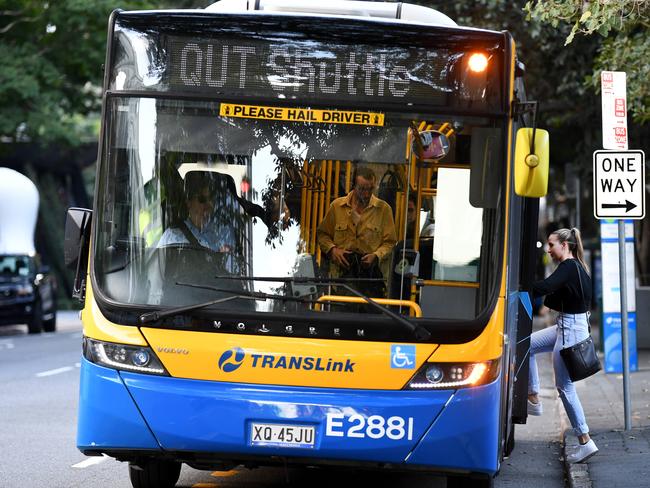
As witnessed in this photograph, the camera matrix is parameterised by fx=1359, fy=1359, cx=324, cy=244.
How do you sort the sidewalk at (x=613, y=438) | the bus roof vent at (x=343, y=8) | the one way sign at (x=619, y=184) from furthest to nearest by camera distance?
1. the one way sign at (x=619, y=184)
2. the sidewalk at (x=613, y=438)
3. the bus roof vent at (x=343, y=8)

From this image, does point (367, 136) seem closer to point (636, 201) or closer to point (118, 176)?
point (118, 176)

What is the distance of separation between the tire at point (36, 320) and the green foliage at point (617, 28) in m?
15.9

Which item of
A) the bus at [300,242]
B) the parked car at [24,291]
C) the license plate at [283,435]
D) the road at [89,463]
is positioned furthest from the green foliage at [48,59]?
the license plate at [283,435]

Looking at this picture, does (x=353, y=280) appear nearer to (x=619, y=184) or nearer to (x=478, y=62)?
(x=478, y=62)

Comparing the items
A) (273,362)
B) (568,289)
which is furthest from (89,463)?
(568,289)

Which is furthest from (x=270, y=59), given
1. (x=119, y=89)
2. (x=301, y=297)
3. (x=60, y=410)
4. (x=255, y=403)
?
(x=60, y=410)

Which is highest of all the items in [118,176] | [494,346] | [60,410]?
[118,176]

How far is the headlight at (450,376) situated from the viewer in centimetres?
727

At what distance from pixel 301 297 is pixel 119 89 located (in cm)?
157

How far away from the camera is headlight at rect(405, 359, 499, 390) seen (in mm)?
7266

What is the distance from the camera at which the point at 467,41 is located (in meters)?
7.56

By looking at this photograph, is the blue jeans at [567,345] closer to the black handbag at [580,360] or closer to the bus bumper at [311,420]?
the black handbag at [580,360]

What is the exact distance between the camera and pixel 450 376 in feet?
24.0

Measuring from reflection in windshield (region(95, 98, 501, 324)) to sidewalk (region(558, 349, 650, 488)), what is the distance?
99.9 inches
